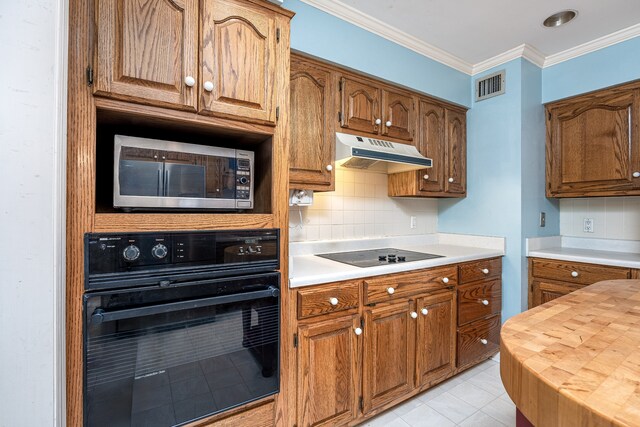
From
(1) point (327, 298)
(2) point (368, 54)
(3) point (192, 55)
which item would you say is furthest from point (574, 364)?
(2) point (368, 54)

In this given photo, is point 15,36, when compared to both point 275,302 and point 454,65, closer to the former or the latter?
point 275,302

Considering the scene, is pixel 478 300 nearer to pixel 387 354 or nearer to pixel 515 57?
pixel 387 354

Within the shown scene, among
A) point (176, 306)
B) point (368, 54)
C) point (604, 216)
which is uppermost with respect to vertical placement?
point (368, 54)

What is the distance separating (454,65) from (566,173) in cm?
133

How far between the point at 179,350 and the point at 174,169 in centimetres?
71

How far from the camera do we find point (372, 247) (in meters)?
2.51

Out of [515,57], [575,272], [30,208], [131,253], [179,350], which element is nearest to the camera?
[30,208]

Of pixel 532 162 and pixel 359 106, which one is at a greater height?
pixel 359 106

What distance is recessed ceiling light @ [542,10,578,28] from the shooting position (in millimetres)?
1989

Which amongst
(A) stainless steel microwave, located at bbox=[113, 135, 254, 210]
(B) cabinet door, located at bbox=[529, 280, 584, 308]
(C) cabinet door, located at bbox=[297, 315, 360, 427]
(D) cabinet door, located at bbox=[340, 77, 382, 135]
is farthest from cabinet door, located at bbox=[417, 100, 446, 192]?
(A) stainless steel microwave, located at bbox=[113, 135, 254, 210]

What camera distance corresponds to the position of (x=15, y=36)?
807mm

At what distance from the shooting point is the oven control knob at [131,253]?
1.05m

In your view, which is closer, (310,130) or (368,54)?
(310,130)

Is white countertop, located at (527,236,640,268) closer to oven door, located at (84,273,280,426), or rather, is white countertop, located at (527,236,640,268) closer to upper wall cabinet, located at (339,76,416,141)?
upper wall cabinet, located at (339,76,416,141)
